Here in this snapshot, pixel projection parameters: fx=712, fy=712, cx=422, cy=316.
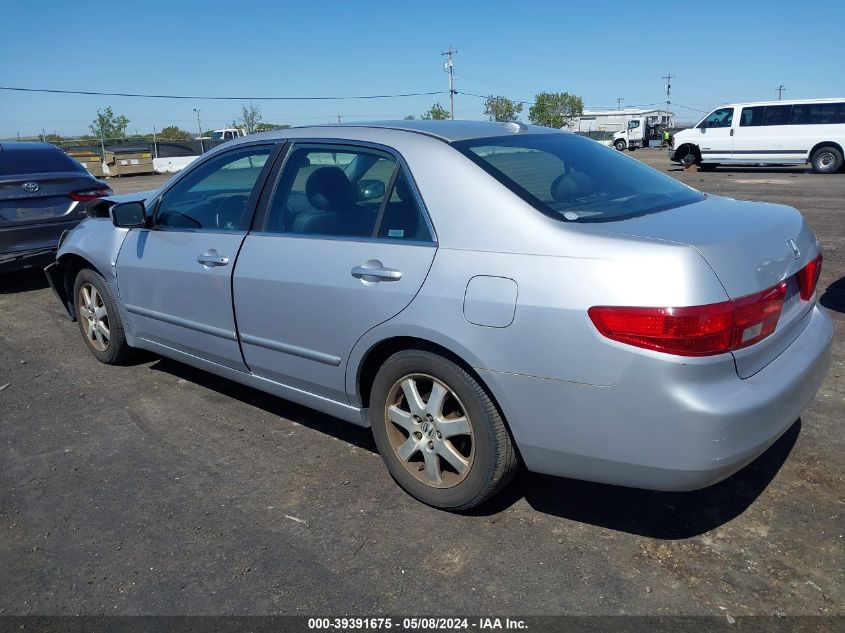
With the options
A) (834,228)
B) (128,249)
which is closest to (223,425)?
(128,249)

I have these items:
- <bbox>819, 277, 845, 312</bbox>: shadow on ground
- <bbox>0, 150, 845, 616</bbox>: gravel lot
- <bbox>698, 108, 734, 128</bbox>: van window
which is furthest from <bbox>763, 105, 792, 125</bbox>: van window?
<bbox>0, 150, 845, 616</bbox>: gravel lot

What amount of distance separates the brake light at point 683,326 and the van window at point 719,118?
21593mm

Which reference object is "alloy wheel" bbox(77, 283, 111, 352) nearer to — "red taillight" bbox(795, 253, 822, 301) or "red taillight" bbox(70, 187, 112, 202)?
"red taillight" bbox(70, 187, 112, 202)

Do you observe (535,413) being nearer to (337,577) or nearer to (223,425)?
(337,577)

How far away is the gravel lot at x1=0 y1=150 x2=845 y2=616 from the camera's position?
2559 mm

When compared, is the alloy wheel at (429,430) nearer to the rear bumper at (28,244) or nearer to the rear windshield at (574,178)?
the rear windshield at (574,178)

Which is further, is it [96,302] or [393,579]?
[96,302]

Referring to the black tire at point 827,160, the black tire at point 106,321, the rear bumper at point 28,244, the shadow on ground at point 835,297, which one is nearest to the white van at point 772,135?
the black tire at point 827,160

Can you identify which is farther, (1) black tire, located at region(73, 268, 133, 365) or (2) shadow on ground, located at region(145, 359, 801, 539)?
(1) black tire, located at region(73, 268, 133, 365)

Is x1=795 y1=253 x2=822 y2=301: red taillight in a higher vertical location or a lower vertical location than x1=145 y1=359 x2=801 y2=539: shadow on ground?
higher

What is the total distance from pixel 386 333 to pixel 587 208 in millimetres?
992

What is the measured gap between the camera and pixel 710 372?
93.4 inches

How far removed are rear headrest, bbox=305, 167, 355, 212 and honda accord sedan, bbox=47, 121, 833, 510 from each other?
0.5 inches

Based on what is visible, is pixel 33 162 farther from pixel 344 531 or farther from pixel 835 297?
pixel 835 297
